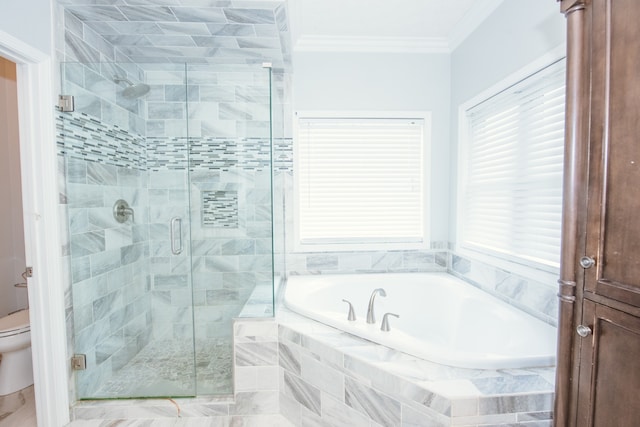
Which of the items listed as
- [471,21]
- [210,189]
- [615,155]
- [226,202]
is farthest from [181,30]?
[615,155]

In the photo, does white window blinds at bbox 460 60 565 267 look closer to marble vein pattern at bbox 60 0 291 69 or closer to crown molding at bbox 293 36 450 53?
crown molding at bbox 293 36 450 53

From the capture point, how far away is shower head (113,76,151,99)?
2.05 m

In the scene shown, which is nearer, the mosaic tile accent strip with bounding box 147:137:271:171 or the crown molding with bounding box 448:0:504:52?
the crown molding with bounding box 448:0:504:52

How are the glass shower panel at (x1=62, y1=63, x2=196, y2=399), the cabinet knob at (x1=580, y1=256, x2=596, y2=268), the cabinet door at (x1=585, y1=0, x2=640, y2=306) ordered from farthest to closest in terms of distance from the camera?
the glass shower panel at (x1=62, y1=63, x2=196, y2=399), the cabinet knob at (x1=580, y1=256, x2=596, y2=268), the cabinet door at (x1=585, y1=0, x2=640, y2=306)

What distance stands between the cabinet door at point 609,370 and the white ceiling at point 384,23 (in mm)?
1932

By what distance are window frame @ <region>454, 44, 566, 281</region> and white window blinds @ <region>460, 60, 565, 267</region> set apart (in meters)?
0.02

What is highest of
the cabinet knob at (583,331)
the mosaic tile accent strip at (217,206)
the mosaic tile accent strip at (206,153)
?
the mosaic tile accent strip at (206,153)

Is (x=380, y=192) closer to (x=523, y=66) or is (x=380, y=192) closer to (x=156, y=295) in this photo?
(x=523, y=66)

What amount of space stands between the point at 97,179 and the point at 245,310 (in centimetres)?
127

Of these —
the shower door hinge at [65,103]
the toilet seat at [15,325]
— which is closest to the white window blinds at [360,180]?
the shower door hinge at [65,103]

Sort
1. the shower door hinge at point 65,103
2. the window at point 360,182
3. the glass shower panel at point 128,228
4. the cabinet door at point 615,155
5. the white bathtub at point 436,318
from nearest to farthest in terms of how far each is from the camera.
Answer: the cabinet door at point 615,155
the white bathtub at point 436,318
the shower door hinge at point 65,103
the glass shower panel at point 128,228
the window at point 360,182

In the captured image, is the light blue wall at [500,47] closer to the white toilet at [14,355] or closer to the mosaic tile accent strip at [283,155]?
the mosaic tile accent strip at [283,155]

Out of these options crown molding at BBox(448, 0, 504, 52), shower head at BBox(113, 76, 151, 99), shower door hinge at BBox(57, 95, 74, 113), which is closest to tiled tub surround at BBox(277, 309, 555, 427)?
shower door hinge at BBox(57, 95, 74, 113)

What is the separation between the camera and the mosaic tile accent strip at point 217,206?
6.97 feet
